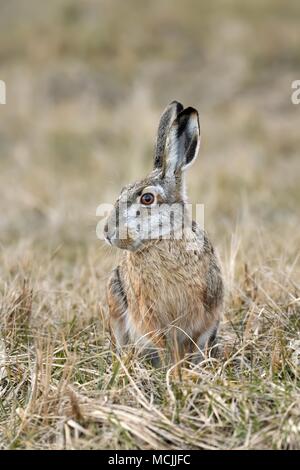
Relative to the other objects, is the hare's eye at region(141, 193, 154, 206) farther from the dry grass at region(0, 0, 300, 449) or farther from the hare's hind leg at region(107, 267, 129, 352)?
the dry grass at region(0, 0, 300, 449)

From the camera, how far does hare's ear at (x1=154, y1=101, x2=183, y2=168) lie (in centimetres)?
490

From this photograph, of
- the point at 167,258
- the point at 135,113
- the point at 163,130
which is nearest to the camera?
the point at 167,258

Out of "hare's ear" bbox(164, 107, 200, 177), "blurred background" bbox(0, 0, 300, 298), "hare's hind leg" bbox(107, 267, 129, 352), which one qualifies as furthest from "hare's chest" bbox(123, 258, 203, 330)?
"blurred background" bbox(0, 0, 300, 298)

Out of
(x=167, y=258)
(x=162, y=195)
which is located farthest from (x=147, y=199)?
(x=167, y=258)

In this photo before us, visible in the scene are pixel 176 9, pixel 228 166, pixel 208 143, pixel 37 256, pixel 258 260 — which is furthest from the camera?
pixel 176 9

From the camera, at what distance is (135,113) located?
47.2 ft

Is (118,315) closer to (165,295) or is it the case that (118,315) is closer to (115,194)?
(165,295)

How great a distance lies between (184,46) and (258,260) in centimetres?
1287

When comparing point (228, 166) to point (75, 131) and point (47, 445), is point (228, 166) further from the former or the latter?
point (47, 445)

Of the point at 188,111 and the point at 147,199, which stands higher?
the point at 188,111

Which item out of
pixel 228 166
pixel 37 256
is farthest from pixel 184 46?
pixel 37 256

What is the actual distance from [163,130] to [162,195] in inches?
17.0

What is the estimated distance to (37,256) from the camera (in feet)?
22.2

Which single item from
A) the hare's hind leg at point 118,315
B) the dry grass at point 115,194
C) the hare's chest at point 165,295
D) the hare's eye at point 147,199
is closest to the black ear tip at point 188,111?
the hare's eye at point 147,199
